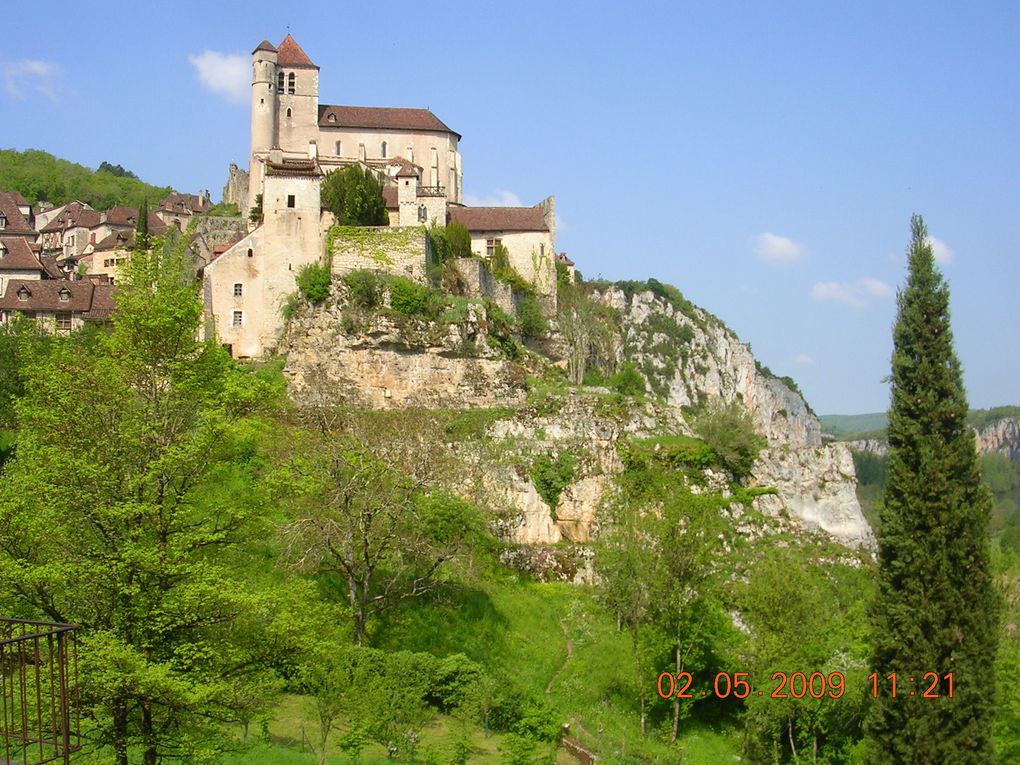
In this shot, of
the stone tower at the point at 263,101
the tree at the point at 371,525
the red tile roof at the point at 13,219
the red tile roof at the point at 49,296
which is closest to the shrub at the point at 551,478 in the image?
the tree at the point at 371,525

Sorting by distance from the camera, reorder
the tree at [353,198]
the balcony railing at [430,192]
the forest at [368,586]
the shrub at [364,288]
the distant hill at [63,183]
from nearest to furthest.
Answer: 1. the forest at [368,586]
2. the shrub at [364,288]
3. the tree at [353,198]
4. the balcony railing at [430,192]
5. the distant hill at [63,183]

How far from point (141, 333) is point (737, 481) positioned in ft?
105

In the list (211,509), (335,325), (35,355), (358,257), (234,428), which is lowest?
(211,509)

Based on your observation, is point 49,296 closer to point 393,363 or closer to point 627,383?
point 393,363

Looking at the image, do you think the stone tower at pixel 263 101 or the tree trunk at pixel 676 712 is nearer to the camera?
the tree trunk at pixel 676 712

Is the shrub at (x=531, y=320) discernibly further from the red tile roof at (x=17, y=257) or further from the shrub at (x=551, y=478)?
the red tile roof at (x=17, y=257)

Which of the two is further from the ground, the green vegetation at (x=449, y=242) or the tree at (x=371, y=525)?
the green vegetation at (x=449, y=242)

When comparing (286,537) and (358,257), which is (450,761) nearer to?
(286,537)

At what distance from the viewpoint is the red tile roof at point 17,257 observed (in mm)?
68500

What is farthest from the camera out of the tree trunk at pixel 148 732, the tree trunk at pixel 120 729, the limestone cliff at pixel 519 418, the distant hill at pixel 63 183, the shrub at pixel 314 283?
the distant hill at pixel 63 183

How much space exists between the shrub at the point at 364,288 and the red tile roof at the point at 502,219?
43.2 feet

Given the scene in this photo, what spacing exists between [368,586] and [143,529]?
17.3 m

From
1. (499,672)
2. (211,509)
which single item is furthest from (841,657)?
(211,509)

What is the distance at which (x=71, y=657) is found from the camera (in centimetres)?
1689
